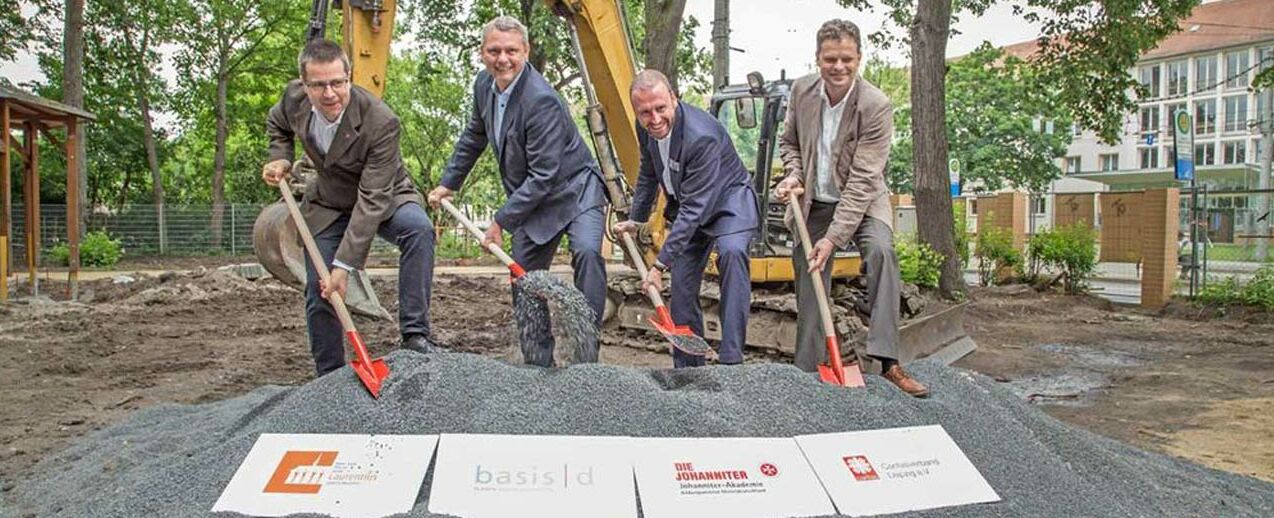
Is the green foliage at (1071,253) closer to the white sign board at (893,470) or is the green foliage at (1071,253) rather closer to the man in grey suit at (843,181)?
the man in grey suit at (843,181)

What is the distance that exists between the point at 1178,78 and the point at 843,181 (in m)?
53.7

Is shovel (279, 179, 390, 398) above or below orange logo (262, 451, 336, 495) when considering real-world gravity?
above

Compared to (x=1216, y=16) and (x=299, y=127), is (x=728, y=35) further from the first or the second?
(x=1216, y=16)

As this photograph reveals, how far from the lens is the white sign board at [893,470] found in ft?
9.11

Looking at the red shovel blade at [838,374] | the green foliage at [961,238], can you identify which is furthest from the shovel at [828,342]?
the green foliage at [961,238]

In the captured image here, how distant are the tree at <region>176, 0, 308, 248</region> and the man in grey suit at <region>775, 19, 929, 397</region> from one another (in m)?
22.5

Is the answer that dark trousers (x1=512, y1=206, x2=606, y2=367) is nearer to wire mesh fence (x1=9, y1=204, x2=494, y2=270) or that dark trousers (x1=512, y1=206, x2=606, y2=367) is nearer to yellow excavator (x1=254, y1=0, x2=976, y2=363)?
yellow excavator (x1=254, y1=0, x2=976, y2=363)

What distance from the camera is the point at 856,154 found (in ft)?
13.0

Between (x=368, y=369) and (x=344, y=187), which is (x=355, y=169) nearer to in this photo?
(x=344, y=187)

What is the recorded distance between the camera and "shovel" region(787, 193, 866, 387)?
138 inches

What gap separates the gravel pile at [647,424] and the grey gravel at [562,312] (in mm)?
493

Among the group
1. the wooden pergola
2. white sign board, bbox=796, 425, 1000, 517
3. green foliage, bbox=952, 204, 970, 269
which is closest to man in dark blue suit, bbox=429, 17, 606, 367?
white sign board, bbox=796, 425, 1000, 517

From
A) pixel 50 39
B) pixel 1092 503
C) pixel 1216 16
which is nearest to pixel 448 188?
pixel 1092 503

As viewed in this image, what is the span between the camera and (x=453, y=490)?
270 centimetres
